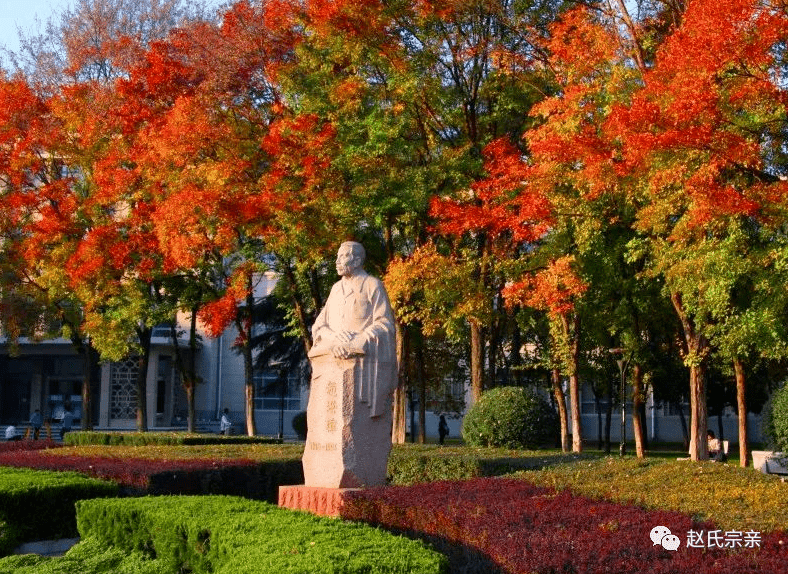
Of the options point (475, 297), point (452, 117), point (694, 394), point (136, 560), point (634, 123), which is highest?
point (452, 117)

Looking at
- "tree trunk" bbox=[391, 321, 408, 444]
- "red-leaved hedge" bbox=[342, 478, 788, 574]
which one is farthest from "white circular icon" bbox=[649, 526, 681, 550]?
"tree trunk" bbox=[391, 321, 408, 444]

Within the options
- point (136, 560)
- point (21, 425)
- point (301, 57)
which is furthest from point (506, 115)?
point (21, 425)

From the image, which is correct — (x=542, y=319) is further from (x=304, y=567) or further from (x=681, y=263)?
(x=304, y=567)

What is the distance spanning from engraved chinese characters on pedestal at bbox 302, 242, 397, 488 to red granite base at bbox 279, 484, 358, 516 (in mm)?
194

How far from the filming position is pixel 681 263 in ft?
53.8

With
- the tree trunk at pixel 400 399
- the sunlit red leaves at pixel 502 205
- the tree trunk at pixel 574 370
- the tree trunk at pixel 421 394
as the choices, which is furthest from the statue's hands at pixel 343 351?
the tree trunk at pixel 421 394

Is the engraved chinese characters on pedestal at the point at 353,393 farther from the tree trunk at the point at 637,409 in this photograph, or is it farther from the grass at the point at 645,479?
the tree trunk at the point at 637,409

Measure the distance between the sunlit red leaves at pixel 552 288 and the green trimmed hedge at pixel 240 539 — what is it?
10512mm

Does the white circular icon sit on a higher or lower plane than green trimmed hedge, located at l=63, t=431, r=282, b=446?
lower

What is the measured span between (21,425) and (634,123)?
36.5 meters

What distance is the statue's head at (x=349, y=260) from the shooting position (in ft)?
39.1

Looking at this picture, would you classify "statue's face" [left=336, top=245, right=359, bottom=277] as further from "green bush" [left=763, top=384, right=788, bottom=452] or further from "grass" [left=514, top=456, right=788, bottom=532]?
"green bush" [left=763, top=384, right=788, bottom=452]

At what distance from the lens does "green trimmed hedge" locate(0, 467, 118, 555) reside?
11500mm

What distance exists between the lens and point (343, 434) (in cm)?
1112
